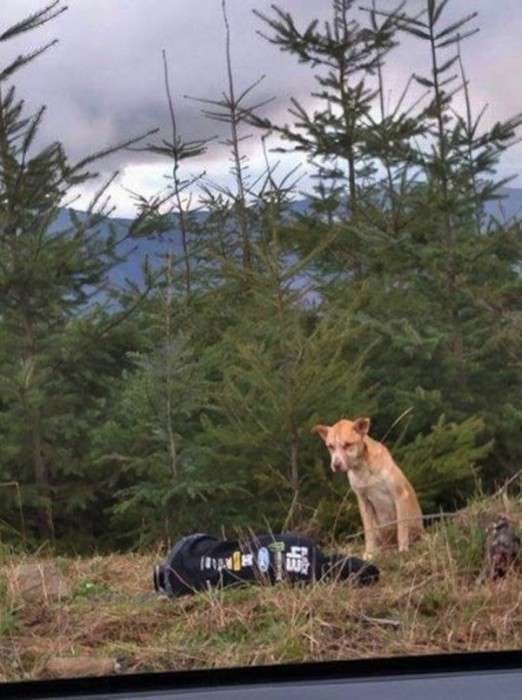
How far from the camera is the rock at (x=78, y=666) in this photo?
2.29m

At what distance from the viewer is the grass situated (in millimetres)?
2652

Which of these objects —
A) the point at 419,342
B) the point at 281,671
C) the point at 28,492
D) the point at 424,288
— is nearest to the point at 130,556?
the point at 28,492

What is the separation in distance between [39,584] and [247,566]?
679mm

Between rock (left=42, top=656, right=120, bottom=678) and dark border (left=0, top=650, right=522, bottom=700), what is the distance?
3.04 ft

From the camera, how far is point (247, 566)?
10.7 feet

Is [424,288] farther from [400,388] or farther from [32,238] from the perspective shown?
[32,238]

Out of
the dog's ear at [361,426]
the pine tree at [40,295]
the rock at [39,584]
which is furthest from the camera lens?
the pine tree at [40,295]

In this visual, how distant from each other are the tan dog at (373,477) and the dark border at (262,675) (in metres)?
3.33

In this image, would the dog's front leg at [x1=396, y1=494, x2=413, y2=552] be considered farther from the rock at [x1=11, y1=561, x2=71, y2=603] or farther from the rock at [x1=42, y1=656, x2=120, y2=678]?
the rock at [x1=42, y1=656, x2=120, y2=678]

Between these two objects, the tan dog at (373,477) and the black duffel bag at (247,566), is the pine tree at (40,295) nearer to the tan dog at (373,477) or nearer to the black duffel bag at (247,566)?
the tan dog at (373,477)

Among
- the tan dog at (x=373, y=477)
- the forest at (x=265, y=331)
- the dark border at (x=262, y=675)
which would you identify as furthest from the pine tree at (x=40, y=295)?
the dark border at (x=262, y=675)

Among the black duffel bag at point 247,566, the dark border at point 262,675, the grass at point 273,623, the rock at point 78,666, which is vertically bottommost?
the grass at point 273,623

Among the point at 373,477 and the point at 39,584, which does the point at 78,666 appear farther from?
the point at 373,477

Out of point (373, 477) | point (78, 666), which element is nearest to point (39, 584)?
point (78, 666)
